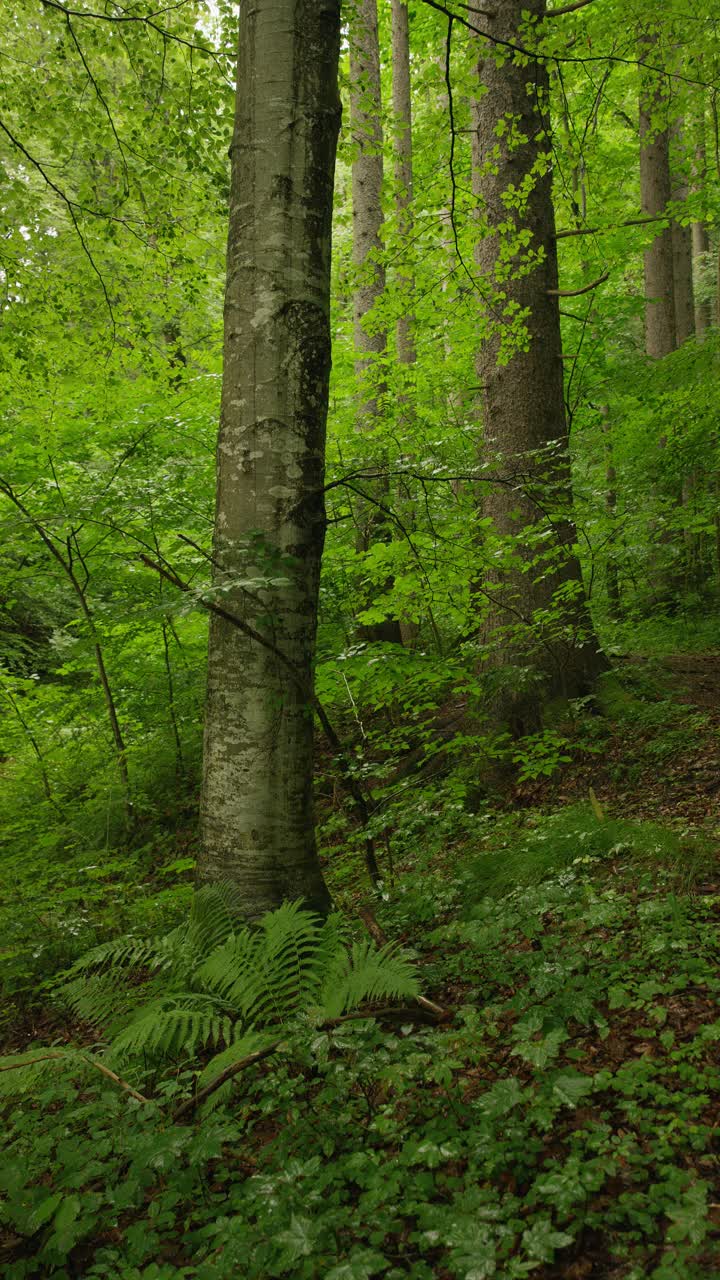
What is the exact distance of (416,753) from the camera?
590 centimetres

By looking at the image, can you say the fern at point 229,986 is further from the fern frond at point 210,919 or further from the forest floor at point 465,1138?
the forest floor at point 465,1138

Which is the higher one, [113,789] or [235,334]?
[235,334]

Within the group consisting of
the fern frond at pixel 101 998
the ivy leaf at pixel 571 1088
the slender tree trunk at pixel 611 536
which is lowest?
the fern frond at pixel 101 998

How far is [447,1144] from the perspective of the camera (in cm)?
179

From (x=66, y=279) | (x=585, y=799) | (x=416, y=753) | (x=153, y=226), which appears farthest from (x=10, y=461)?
(x=585, y=799)

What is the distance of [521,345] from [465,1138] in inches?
197

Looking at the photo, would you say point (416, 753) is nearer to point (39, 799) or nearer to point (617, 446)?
point (39, 799)

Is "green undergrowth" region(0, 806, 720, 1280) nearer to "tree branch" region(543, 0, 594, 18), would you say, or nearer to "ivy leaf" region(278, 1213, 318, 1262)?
"ivy leaf" region(278, 1213, 318, 1262)

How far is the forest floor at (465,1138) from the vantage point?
Result: 5.07ft

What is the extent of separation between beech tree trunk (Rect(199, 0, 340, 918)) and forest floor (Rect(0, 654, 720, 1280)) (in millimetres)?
830

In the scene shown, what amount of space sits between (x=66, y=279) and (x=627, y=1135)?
7203mm

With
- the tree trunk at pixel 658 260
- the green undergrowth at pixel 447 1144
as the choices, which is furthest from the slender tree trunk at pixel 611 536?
the green undergrowth at pixel 447 1144

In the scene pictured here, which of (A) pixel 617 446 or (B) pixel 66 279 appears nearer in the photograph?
(B) pixel 66 279

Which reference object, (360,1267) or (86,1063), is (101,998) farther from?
(360,1267)
